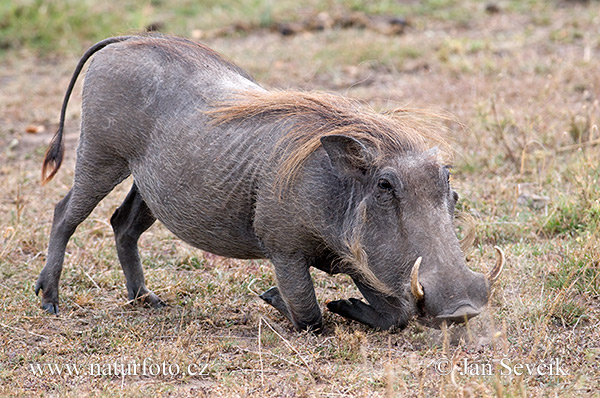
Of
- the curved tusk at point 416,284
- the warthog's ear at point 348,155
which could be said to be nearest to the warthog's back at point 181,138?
the warthog's ear at point 348,155

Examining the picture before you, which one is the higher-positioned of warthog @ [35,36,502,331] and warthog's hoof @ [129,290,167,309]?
warthog @ [35,36,502,331]

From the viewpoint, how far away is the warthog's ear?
3191mm

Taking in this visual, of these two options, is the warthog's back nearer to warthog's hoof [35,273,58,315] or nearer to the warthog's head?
the warthog's head

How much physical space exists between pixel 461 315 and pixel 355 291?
49.0 inches

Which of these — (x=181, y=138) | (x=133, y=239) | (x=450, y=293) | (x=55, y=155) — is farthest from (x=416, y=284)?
(x=55, y=155)

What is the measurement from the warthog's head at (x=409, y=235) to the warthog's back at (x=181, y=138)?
1.53 feet

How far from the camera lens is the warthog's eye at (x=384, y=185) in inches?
123

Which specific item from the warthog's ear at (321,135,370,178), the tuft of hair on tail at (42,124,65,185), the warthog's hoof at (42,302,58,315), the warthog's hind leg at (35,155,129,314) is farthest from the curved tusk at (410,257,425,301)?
the tuft of hair on tail at (42,124,65,185)

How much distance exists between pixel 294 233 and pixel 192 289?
1.00 m

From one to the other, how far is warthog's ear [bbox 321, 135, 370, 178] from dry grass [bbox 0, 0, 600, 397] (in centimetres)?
67
